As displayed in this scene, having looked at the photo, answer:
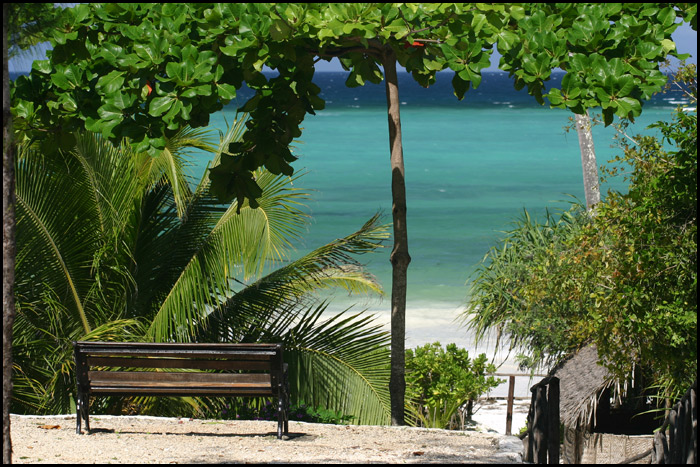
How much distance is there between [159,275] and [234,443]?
335 cm

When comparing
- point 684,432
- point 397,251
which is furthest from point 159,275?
point 684,432

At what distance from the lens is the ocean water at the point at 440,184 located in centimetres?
2420

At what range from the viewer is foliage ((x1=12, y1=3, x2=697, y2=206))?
435 centimetres

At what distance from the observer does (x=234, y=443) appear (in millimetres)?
5727

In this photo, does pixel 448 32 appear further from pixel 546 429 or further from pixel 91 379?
pixel 91 379

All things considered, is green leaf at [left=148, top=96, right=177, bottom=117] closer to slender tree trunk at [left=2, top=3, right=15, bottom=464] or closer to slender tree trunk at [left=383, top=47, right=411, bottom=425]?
slender tree trunk at [left=2, top=3, right=15, bottom=464]

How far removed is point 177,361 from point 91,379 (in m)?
0.67

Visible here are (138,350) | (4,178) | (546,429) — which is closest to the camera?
(4,178)

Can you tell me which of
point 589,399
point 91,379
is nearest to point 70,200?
point 91,379

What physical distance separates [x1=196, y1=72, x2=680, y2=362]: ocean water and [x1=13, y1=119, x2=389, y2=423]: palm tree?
987 millimetres

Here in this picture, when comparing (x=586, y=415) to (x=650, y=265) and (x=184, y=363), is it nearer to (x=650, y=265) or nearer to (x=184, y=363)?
(x=650, y=265)

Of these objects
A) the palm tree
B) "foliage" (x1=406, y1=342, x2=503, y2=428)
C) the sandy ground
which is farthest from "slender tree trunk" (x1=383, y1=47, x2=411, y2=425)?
"foliage" (x1=406, y1=342, x2=503, y2=428)

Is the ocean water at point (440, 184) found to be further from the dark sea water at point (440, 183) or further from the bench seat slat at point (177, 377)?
the bench seat slat at point (177, 377)

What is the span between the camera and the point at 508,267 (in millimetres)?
13156
